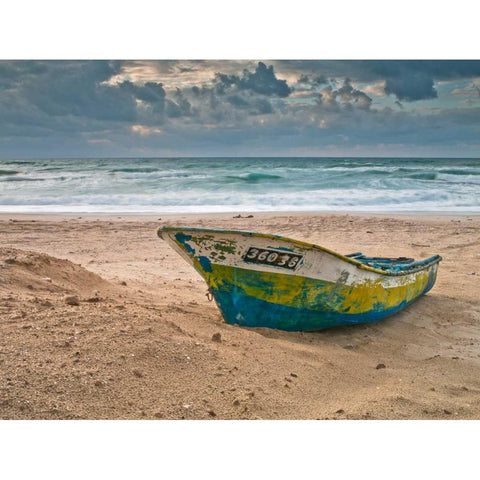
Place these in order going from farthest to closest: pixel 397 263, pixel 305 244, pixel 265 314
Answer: pixel 397 263 → pixel 265 314 → pixel 305 244

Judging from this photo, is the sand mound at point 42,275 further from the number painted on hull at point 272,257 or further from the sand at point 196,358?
the number painted on hull at point 272,257

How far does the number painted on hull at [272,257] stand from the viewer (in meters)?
3.21

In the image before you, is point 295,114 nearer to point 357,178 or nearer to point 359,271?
point 359,271

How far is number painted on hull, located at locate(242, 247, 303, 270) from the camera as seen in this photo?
10.5 ft

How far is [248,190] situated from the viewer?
52.3ft

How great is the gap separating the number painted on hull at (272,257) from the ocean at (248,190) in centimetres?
814

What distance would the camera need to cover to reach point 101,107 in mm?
6355

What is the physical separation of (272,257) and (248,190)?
12809mm

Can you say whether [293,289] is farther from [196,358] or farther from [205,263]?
[196,358]

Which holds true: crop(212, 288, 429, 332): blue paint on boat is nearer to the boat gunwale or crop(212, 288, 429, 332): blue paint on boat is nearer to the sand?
the sand

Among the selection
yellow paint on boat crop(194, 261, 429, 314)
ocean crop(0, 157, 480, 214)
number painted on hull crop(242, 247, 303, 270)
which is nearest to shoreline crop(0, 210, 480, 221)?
ocean crop(0, 157, 480, 214)

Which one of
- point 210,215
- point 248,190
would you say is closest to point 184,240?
point 210,215

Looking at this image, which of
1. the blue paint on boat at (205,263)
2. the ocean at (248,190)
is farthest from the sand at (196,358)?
the ocean at (248,190)

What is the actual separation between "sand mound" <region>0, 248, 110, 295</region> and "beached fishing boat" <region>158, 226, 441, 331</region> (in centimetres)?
105
